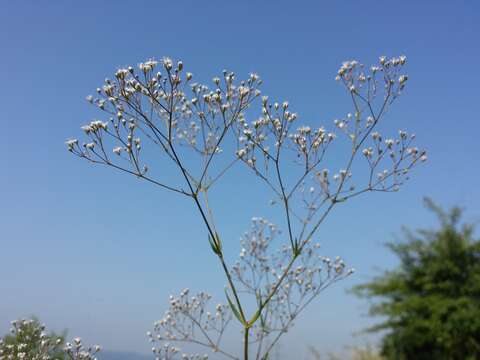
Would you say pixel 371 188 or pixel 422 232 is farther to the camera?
pixel 422 232

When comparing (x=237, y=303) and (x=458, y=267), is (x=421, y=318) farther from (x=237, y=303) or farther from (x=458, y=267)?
(x=237, y=303)

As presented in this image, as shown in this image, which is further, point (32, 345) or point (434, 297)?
point (434, 297)

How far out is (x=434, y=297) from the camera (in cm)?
1042

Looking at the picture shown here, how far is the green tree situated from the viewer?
32.3 feet

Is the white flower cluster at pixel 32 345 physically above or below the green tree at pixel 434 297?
below

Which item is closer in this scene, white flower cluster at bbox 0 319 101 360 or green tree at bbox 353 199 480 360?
white flower cluster at bbox 0 319 101 360

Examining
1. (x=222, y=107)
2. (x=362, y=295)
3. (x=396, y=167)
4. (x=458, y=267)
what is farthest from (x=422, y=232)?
(x=222, y=107)

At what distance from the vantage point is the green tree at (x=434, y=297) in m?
9.84

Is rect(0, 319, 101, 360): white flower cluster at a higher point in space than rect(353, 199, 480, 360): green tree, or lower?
lower

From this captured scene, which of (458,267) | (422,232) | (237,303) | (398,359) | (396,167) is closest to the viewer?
(237,303)

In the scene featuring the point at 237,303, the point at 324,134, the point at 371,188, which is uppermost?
the point at 324,134

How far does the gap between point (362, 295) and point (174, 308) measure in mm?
7902

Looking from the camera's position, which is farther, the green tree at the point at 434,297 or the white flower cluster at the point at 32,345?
the green tree at the point at 434,297

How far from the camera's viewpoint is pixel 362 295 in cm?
1221
